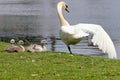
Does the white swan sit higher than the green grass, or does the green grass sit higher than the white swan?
the white swan

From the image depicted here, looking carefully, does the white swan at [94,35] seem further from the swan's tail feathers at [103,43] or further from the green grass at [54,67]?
the green grass at [54,67]

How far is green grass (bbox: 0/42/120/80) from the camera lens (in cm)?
959

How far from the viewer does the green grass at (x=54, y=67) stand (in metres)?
9.59

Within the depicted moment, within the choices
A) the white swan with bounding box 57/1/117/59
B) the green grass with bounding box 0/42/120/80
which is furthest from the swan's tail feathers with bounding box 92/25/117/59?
the green grass with bounding box 0/42/120/80

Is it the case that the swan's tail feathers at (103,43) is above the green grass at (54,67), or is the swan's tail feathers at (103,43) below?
above

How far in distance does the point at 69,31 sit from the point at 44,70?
254 cm

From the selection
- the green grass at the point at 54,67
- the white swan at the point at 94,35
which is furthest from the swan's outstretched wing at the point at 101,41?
the green grass at the point at 54,67

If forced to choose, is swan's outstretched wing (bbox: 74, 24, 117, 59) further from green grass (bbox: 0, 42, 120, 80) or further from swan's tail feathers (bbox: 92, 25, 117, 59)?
green grass (bbox: 0, 42, 120, 80)

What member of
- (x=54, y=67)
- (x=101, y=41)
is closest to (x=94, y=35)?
(x=101, y=41)

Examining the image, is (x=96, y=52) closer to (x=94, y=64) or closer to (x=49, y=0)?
(x=94, y=64)

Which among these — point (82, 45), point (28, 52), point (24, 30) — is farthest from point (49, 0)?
point (28, 52)

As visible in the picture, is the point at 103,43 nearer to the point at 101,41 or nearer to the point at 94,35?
the point at 101,41

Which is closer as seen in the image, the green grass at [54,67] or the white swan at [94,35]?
the green grass at [54,67]

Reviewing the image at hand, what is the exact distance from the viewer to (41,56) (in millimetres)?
12977
